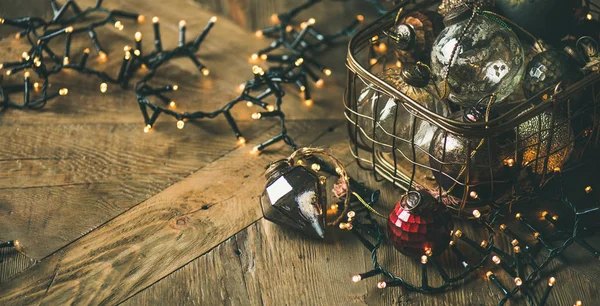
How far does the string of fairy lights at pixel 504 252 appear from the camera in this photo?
92cm

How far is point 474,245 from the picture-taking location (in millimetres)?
958

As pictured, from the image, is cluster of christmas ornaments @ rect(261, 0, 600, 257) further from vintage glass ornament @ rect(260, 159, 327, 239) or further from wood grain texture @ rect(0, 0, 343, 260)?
wood grain texture @ rect(0, 0, 343, 260)

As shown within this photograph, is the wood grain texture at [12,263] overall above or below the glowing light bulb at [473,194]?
below

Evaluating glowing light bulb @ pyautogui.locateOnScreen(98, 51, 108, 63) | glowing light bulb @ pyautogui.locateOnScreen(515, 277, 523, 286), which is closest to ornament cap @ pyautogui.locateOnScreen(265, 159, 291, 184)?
glowing light bulb @ pyautogui.locateOnScreen(515, 277, 523, 286)

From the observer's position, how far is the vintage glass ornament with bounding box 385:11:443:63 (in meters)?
1.01

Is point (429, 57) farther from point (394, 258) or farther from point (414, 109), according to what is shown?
point (394, 258)

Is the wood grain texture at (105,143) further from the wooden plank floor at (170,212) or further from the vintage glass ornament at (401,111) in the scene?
the vintage glass ornament at (401,111)

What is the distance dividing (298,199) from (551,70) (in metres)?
0.40

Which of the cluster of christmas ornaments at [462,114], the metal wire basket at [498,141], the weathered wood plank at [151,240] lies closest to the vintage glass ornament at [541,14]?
the cluster of christmas ornaments at [462,114]

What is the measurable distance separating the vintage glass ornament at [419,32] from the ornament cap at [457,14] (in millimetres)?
53

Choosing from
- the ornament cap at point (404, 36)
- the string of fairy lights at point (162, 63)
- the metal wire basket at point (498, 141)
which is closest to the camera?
the metal wire basket at point (498, 141)

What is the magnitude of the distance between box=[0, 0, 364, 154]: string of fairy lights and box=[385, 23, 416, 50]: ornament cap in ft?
0.85

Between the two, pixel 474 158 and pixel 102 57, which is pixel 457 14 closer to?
pixel 474 158

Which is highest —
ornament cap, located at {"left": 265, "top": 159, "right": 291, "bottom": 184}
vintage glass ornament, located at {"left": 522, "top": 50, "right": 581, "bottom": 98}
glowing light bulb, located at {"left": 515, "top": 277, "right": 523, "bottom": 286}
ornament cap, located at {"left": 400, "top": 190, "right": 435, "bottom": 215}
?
vintage glass ornament, located at {"left": 522, "top": 50, "right": 581, "bottom": 98}
